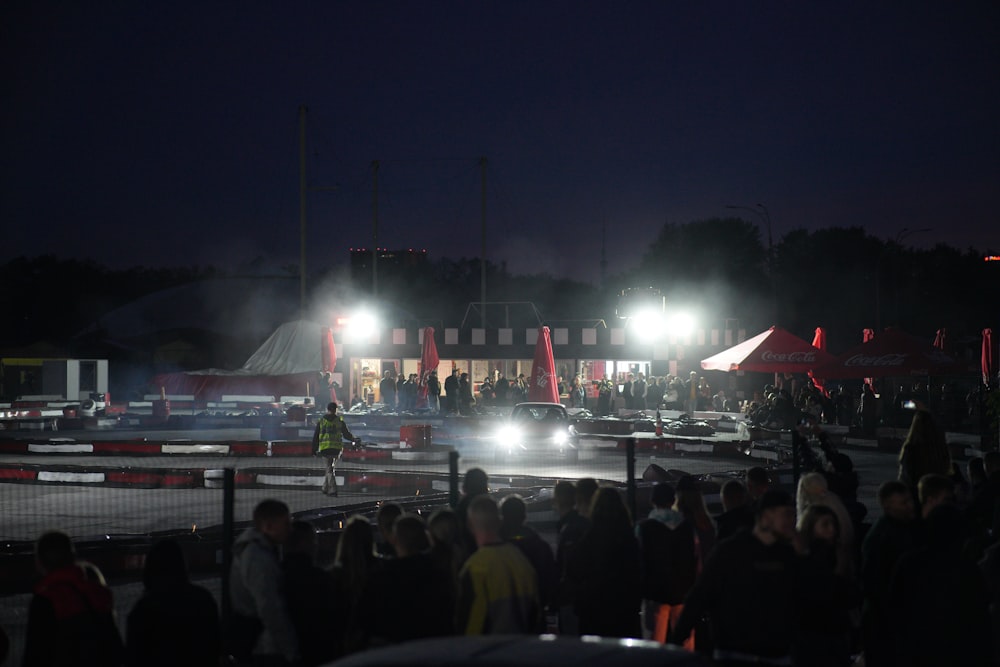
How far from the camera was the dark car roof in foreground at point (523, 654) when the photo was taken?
13.1ft

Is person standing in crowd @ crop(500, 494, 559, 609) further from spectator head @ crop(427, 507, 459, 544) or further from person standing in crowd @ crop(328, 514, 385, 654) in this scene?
person standing in crowd @ crop(328, 514, 385, 654)

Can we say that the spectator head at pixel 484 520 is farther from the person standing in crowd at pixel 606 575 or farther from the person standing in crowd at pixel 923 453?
the person standing in crowd at pixel 923 453

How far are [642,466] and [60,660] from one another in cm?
2137

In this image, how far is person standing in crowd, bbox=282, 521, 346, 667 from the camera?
6.07 metres

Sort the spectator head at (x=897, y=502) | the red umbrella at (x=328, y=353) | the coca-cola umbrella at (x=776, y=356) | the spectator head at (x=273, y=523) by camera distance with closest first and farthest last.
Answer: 1. the spectator head at (x=273, y=523)
2. the spectator head at (x=897, y=502)
3. the coca-cola umbrella at (x=776, y=356)
4. the red umbrella at (x=328, y=353)

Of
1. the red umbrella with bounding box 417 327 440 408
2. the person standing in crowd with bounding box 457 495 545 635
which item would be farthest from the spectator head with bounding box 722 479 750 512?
the red umbrella with bounding box 417 327 440 408

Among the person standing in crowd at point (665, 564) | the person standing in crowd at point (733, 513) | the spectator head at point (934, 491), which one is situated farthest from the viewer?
the person standing in crowd at point (733, 513)

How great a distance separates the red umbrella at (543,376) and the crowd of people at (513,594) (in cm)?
2930

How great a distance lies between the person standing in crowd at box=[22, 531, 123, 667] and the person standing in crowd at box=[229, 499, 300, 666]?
2.22 ft

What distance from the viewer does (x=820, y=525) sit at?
275 inches

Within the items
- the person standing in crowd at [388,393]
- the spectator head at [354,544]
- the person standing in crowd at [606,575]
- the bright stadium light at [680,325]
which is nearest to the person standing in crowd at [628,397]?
the person standing in crowd at [388,393]

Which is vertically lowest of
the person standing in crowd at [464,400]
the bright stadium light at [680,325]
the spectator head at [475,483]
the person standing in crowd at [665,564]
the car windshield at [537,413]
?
the person standing in crowd at [665,564]

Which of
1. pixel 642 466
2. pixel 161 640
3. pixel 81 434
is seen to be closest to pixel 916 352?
pixel 642 466

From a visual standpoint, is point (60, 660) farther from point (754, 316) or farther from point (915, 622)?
point (754, 316)
